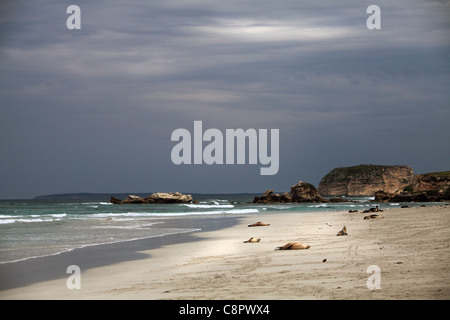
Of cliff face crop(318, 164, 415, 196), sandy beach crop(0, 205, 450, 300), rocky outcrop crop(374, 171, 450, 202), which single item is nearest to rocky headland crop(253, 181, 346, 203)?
rocky outcrop crop(374, 171, 450, 202)

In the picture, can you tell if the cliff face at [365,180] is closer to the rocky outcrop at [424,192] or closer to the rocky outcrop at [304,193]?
the rocky outcrop at [304,193]

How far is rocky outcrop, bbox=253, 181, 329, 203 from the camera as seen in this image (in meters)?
97.6

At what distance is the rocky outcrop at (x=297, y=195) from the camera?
97562mm

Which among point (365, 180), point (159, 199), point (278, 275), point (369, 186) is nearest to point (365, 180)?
point (365, 180)

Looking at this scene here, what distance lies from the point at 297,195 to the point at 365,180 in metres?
81.8

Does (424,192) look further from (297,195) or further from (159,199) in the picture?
(159,199)

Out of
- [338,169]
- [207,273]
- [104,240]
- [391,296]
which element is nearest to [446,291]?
[391,296]

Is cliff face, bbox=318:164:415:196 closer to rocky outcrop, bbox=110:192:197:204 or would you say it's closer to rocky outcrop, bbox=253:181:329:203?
rocky outcrop, bbox=253:181:329:203

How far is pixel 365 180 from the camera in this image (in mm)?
172875

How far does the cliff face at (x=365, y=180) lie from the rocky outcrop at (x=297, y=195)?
6459 cm

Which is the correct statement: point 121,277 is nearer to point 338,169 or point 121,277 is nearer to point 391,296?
point 391,296

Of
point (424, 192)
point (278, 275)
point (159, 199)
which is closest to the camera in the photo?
point (278, 275)
